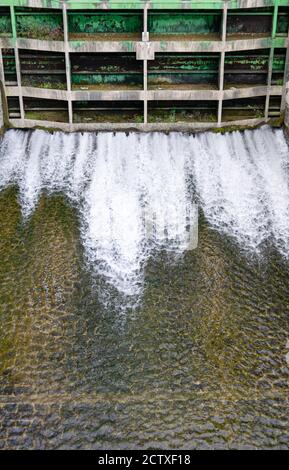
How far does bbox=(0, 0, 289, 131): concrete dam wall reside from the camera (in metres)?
15.2

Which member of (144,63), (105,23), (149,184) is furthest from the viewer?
(105,23)

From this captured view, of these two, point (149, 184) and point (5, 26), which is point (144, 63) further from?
point (5, 26)

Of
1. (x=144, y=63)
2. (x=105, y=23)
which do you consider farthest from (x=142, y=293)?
(x=105, y=23)

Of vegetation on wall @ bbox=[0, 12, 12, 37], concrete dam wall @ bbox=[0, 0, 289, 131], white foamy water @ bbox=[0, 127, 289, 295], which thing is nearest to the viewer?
white foamy water @ bbox=[0, 127, 289, 295]

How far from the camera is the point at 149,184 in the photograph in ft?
47.1

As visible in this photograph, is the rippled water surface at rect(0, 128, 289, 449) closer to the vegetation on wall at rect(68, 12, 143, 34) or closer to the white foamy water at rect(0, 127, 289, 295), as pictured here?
the white foamy water at rect(0, 127, 289, 295)

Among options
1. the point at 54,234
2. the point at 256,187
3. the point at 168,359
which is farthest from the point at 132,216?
the point at 168,359

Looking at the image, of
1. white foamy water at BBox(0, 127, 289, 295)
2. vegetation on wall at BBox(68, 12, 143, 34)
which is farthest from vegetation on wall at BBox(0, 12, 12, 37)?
white foamy water at BBox(0, 127, 289, 295)

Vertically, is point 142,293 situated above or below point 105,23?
below

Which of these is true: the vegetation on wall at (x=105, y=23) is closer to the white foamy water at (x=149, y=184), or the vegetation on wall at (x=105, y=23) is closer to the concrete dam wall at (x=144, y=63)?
the concrete dam wall at (x=144, y=63)

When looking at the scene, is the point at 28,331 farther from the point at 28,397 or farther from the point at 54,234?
the point at 54,234

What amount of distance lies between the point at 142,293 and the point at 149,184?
389 cm

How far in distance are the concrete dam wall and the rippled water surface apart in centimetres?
90
